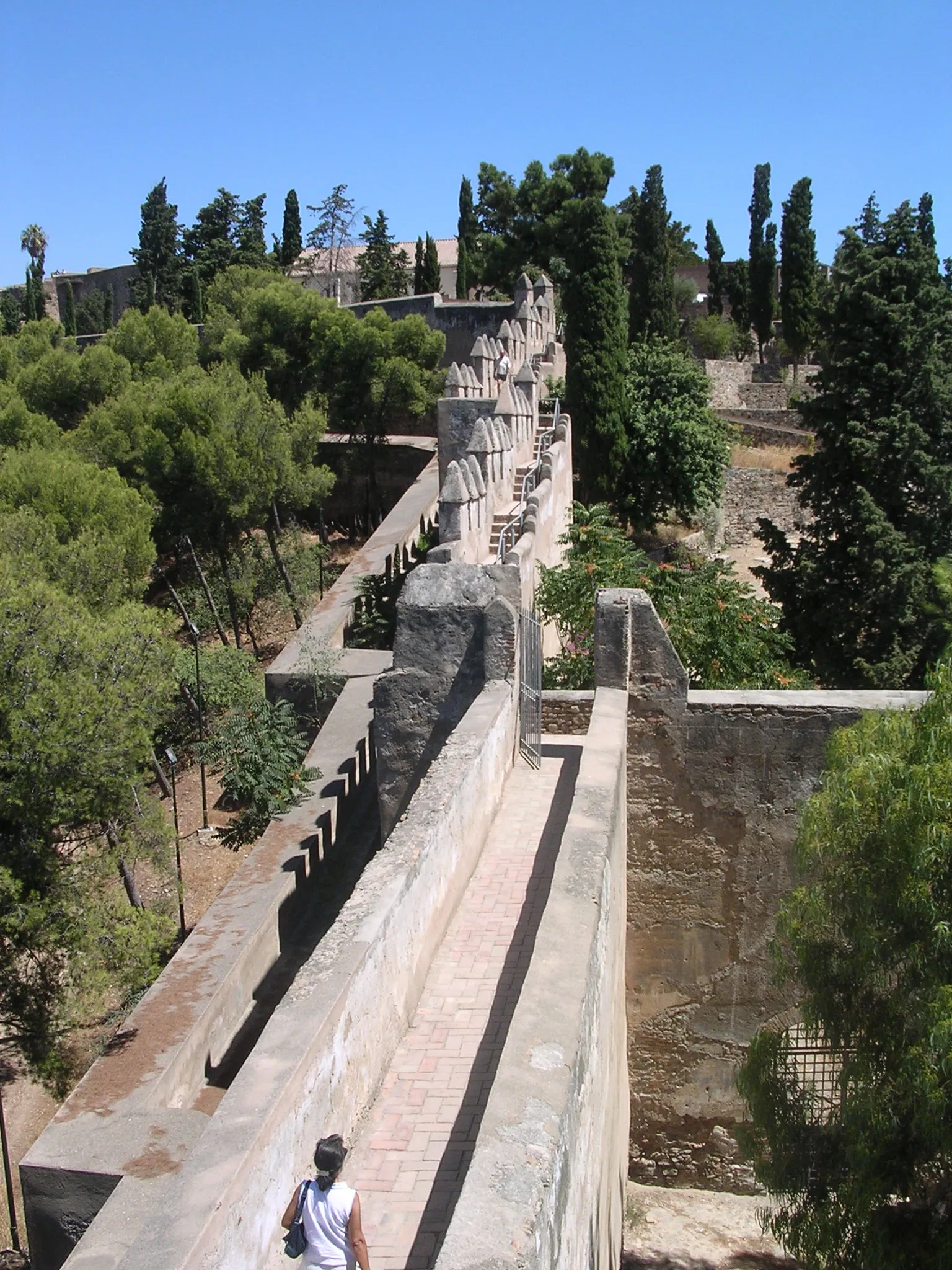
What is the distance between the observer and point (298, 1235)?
371cm

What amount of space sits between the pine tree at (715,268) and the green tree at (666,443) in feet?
70.2

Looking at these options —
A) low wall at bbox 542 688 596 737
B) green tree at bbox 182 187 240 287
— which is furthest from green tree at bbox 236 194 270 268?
low wall at bbox 542 688 596 737

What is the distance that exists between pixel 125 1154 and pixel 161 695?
4295 millimetres

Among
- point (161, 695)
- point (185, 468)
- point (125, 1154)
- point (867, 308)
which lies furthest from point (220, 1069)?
point (867, 308)

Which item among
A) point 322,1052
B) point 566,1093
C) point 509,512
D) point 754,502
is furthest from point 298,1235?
point 754,502

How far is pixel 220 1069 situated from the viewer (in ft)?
28.9

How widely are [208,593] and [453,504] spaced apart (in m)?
8.92

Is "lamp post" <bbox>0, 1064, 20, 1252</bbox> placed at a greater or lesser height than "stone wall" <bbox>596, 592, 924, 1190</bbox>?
lesser

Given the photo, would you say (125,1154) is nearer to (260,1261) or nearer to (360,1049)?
(360,1049)

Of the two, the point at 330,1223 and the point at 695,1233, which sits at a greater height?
the point at 330,1223

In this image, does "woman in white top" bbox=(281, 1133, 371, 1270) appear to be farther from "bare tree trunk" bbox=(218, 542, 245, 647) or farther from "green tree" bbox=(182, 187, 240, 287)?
"green tree" bbox=(182, 187, 240, 287)

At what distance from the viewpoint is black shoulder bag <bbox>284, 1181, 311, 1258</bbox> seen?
3.69 metres

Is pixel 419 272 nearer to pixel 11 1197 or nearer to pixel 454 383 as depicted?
pixel 454 383

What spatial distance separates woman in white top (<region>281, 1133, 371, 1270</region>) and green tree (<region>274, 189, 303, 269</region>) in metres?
41.8
